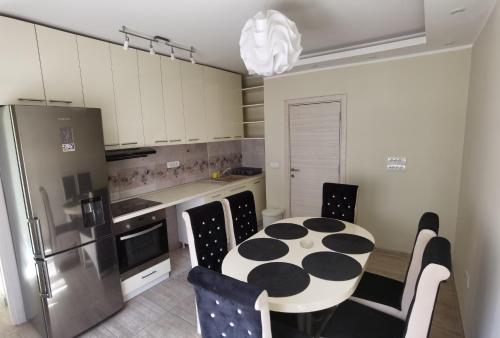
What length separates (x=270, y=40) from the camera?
1.49 metres

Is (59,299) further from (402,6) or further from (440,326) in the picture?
(402,6)

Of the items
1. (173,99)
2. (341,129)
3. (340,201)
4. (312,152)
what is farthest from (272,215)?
(173,99)

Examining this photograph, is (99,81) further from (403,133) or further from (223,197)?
(403,133)

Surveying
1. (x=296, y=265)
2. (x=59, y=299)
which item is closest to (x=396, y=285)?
(x=296, y=265)

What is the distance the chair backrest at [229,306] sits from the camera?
1055mm

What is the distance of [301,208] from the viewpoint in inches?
153

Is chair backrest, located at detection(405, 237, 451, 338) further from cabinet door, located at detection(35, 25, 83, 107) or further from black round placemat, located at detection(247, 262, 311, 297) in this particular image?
cabinet door, located at detection(35, 25, 83, 107)

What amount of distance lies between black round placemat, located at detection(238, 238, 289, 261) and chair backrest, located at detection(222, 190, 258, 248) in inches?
14.6

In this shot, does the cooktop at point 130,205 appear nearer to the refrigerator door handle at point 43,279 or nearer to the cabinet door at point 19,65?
the refrigerator door handle at point 43,279

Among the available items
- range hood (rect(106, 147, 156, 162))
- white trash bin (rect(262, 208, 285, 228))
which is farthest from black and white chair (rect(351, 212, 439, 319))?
range hood (rect(106, 147, 156, 162))

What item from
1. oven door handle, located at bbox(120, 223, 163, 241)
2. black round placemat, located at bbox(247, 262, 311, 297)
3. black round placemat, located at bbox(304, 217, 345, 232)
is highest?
black round placemat, located at bbox(304, 217, 345, 232)

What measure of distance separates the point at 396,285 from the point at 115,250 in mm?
2294

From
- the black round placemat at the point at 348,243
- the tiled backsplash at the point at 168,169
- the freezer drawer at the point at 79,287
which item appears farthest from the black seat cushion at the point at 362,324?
the tiled backsplash at the point at 168,169

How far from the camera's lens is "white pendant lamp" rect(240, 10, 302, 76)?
1485 mm
